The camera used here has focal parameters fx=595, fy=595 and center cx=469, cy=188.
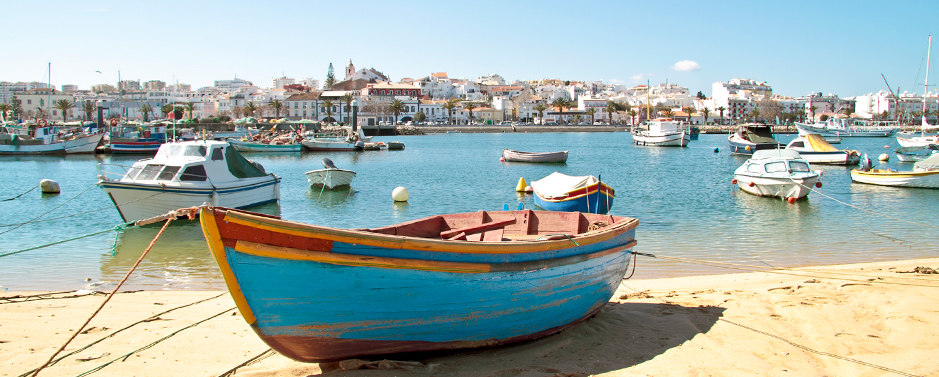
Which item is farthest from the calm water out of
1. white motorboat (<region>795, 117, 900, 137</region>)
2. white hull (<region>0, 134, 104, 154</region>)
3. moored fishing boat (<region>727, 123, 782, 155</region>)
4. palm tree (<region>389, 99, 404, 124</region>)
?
palm tree (<region>389, 99, 404, 124</region>)

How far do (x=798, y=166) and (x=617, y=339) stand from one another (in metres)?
18.3

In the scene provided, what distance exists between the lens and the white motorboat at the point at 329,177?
1008 inches

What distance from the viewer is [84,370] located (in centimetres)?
555

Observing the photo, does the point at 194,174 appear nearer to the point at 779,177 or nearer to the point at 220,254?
the point at 220,254

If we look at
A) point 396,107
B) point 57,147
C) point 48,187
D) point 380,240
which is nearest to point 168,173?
point 48,187

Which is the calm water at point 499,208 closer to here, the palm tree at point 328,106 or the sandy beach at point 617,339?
the sandy beach at point 617,339

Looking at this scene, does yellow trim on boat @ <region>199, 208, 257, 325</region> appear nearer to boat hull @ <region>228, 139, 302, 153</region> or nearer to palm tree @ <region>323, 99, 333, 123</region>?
boat hull @ <region>228, 139, 302, 153</region>

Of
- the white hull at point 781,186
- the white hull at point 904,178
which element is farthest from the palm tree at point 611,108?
the white hull at point 781,186

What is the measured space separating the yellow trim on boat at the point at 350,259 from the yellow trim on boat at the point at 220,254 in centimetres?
15

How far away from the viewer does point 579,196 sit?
15.9 meters

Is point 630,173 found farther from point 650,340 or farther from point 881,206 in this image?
point 650,340

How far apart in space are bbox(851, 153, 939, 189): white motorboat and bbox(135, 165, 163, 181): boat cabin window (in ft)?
86.4

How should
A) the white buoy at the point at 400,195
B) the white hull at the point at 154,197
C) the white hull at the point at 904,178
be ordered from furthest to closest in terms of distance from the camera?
the white hull at the point at 904,178, the white buoy at the point at 400,195, the white hull at the point at 154,197

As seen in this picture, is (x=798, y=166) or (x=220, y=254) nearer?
(x=220, y=254)
